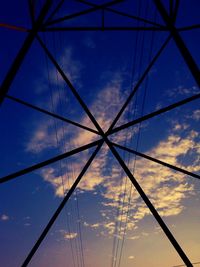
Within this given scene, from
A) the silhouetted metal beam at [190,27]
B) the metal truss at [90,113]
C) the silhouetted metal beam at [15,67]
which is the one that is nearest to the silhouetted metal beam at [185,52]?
the metal truss at [90,113]

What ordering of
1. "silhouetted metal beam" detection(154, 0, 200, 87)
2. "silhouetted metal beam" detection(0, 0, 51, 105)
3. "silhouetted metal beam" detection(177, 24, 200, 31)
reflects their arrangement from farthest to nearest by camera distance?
"silhouetted metal beam" detection(177, 24, 200, 31)
"silhouetted metal beam" detection(0, 0, 51, 105)
"silhouetted metal beam" detection(154, 0, 200, 87)

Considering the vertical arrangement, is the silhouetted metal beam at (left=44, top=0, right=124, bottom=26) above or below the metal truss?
above

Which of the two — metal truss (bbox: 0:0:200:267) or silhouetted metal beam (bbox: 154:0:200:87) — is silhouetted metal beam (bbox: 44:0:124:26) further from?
silhouetted metal beam (bbox: 154:0:200:87)

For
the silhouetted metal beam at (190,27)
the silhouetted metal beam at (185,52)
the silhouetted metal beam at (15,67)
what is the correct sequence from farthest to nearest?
the silhouetted metal beam at (190,27)
the silhouetted metal beam at (15,67)
the silhouetted metal beam at (185,52)

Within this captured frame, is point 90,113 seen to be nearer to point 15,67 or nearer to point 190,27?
point 15,67

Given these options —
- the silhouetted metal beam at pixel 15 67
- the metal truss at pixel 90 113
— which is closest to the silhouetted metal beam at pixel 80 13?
the metal truss at pixel 90 113

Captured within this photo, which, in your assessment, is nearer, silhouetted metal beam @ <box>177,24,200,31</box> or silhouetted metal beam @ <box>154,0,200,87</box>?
silhouetted metal beam @ <box>154,0,200,87</box>

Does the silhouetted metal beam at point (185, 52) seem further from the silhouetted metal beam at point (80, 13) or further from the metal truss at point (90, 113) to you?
the silhouetted metal beam at point (80, 13)

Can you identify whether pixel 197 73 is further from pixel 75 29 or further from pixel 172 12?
pixel 75 29

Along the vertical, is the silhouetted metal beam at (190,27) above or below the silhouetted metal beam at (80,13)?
below

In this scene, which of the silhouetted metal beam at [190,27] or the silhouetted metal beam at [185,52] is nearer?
the silhouetted metal beam at [185,52]

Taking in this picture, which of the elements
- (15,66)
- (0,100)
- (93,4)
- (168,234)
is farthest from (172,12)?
(168,234)

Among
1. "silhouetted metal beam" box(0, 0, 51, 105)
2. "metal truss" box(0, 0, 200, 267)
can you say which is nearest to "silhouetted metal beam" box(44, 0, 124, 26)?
"metal truss" box(0, 0, 200, 267)

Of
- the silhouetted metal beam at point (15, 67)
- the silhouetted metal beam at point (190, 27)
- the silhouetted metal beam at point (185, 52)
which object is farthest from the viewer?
the silhouetted metal beam at point (190, 27)
